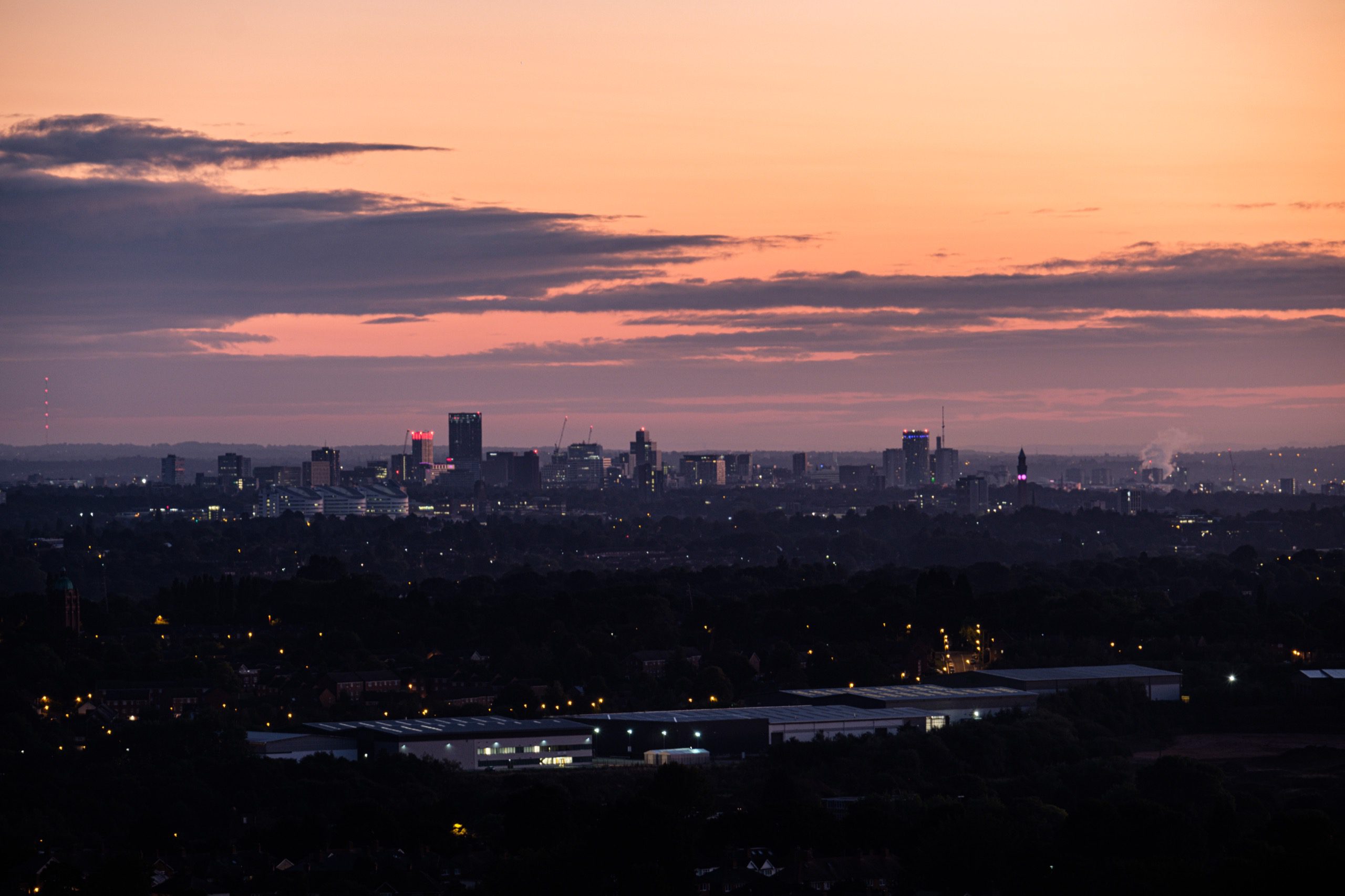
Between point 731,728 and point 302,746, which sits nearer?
point 302,746

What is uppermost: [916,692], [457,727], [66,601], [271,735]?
[66,601]

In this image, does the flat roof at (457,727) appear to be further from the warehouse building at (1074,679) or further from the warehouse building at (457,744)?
the warehouse building at (1074,679)

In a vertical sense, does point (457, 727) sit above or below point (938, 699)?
below

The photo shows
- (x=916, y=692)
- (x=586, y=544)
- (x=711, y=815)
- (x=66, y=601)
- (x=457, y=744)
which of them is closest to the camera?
(x=711, y=815)

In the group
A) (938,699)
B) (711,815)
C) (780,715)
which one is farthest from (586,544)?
(711,815)

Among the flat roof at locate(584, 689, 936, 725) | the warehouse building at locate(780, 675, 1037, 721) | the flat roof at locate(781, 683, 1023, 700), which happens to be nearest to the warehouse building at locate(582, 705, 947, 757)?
the flat roof at locate(584, 689, 936, 725)

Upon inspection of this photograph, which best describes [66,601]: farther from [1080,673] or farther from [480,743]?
[1080,673]

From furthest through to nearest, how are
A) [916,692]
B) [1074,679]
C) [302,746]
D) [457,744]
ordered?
[1074,679] → [916,692] → [302,746] → [457,744]

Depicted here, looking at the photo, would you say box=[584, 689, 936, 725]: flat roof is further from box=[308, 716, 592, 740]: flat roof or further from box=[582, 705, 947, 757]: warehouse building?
box=[308, 716, 592, 740]: flat roof
